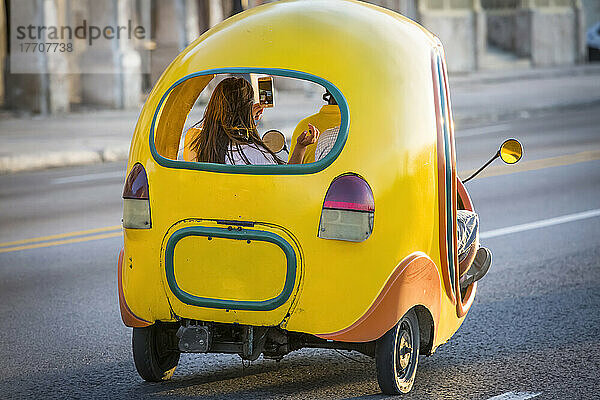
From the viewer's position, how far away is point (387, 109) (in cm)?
475

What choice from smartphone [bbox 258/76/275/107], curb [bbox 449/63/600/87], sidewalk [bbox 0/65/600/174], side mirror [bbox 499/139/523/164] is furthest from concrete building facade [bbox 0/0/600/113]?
side mirror [bbox 499/139/523/164]

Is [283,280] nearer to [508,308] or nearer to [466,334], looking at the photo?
[466,334]

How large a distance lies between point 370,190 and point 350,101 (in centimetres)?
40

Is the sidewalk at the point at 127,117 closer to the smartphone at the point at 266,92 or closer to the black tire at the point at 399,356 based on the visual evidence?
the smartphone at the point at 266,92

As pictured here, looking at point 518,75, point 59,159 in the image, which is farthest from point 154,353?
point 518,75

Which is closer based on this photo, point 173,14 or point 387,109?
point 387,109

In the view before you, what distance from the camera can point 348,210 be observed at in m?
4.62

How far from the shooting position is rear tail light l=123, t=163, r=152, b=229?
4.91 m

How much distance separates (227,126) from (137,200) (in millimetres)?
558

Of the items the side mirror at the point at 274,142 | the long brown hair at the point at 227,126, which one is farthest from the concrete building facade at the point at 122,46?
the long brown hair at the point at 227,126

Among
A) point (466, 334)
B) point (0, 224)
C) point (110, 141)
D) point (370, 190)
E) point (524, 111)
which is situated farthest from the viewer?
point (524, 111)

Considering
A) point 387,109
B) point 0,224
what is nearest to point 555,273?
point 387,109

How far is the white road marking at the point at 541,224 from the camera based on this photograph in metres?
9.47

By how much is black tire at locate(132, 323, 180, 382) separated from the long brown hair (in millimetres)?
867
